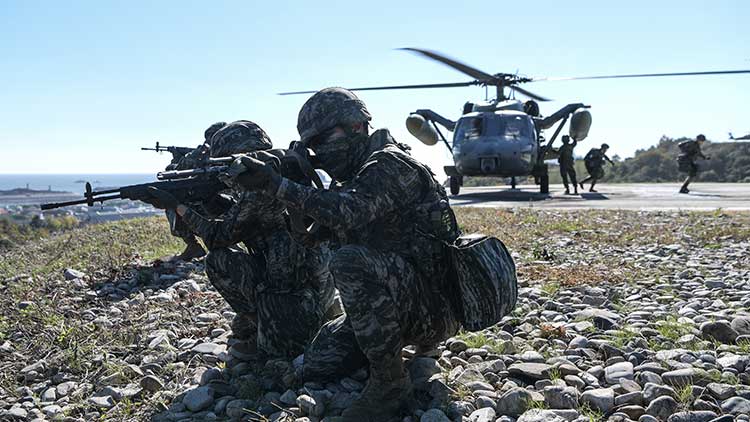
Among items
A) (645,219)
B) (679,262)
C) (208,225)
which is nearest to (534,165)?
(645,219)

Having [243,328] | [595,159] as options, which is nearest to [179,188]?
[243,328]

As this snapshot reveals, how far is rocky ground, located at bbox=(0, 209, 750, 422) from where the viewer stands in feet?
9.54

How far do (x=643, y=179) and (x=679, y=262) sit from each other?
29.7 metres

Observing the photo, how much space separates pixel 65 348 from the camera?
4.21 meters

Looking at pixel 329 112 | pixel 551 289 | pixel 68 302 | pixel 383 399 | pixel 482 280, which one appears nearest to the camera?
pixel 383 399

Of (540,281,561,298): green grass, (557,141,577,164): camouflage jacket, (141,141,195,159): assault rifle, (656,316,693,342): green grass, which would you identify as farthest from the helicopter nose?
(656,316,693,342): green grass

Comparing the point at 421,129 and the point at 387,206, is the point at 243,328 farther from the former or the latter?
the point at 421,129

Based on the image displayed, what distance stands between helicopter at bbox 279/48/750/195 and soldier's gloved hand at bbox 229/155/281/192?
1225cm

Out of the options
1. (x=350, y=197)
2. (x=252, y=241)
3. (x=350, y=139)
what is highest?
(x=350, y=139)

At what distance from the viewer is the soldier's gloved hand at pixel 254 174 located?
288cm

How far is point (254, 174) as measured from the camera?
2922 mm

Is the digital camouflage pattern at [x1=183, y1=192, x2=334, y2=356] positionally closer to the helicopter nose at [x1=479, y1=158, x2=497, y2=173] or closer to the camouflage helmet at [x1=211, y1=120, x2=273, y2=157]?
the camouflage helmet at [x1=211, y1=120, x2=273, y2=157]

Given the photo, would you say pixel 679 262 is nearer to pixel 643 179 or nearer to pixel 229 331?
pixel 229 331

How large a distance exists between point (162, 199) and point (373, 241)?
1525 millimetres
